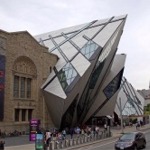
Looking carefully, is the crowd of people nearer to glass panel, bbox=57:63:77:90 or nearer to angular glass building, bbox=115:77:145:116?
glass panel, bbox=57:63:77:90

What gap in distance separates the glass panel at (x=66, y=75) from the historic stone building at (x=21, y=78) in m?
2.78

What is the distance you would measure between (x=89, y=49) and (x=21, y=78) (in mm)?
12051

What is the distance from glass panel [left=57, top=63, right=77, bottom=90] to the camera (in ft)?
178

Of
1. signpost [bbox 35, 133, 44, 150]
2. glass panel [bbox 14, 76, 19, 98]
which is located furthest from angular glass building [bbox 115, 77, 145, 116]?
signpost [bbox 35, 133, 44, 150]

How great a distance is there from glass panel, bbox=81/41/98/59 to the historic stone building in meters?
5.18

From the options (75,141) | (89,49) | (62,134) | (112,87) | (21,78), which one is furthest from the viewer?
(112,87)

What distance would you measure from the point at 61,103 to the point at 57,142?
21.0 meters

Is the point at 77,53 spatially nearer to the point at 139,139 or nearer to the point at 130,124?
the point at 130,124

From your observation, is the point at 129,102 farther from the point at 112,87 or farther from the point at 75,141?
the point at 75,141

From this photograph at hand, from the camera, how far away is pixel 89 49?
5794 cm

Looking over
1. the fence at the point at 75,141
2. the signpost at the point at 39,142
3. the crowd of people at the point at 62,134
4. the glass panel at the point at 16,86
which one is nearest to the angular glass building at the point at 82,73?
the glass panel at the point at 16,86

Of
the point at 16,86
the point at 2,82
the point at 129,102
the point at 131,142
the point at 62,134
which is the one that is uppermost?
the point at 129,102

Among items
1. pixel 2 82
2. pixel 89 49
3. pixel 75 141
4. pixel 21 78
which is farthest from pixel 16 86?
pixel 75 141

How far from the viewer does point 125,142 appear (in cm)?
2848
